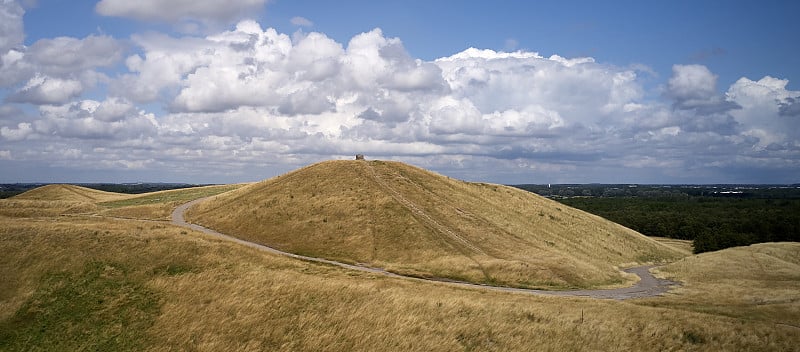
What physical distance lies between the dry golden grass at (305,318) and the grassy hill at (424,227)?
57.6 feet

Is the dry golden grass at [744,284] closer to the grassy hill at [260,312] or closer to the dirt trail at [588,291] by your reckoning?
the grassy hill at [260,312]

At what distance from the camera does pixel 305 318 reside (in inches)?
955

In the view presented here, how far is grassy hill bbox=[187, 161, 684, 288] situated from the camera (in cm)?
5206

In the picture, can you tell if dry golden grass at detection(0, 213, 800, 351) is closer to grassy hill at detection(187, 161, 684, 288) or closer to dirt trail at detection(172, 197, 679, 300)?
dirt trail at detection(172, 197, 679, 300)

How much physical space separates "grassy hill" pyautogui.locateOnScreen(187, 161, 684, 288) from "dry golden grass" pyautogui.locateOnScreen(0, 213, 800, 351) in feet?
57.6

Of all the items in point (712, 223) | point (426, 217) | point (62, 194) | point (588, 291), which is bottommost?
point (712, 223)

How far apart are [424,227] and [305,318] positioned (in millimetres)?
36988

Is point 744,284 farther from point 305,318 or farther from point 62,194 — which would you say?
point 62,194

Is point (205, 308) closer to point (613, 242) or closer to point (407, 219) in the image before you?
point (407, 219)

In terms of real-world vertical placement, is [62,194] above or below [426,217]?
above

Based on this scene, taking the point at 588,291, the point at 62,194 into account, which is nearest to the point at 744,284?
the point at 588,291

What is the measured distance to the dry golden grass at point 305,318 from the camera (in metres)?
22.0

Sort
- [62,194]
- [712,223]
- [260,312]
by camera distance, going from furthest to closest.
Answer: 1. [712,223]
2. [62,194]
3. [260,312]

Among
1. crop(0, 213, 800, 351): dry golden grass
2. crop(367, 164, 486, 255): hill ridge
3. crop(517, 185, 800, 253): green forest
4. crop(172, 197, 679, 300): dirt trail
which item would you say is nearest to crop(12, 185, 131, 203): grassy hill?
crop(172, 197, 679, 300): dirt trail
